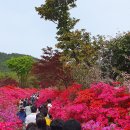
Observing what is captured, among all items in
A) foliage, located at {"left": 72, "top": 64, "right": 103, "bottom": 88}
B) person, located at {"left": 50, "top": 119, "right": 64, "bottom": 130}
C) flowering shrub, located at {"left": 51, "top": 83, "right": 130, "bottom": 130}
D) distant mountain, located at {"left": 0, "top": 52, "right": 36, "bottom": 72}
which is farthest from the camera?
distant mountain, located at {"left": 0, "top": 52, "right": 36, "bottom": 72}

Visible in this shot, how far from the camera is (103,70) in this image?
3117cm

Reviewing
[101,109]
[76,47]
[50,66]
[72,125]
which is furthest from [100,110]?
[50,66]

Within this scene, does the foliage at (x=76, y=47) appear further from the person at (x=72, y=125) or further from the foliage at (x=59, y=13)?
the person at (x=72, y=125)

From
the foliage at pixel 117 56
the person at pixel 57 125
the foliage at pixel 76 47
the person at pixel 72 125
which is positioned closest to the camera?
the person at pixel 72 125

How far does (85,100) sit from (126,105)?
66.4 inches

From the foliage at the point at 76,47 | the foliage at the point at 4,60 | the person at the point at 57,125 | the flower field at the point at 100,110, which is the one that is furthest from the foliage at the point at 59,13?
the foliage at the point at 4,60

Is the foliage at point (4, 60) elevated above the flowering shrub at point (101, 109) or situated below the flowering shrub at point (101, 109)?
above

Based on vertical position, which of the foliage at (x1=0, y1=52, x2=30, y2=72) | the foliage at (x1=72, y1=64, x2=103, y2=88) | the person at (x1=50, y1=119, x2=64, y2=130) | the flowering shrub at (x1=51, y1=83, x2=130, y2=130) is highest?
the foliage at (x1=0, y1=52, x2=30, y2=72)

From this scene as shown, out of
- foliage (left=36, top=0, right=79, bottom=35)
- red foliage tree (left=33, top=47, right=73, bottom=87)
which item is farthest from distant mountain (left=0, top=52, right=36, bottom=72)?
foliage (left=36, top=0, right=79, bottom=35)

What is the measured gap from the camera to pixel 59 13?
40.2 meters

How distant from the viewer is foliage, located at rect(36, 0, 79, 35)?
39.6m

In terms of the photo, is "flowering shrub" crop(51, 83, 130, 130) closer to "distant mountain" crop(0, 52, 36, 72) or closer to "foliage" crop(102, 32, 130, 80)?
"foliage" crop(102, 32, 130, 80)

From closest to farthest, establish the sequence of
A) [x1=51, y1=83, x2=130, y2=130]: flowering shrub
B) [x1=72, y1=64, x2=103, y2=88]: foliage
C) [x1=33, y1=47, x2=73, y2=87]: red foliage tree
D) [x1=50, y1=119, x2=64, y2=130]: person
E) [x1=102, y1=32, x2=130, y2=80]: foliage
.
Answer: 1. [x1=50, y1=119, x2=64, y2=130]: person
2. [x1=51, y1=83, x2=130, y2=130]: flowering shrub
3. [x1=72, y1=64, x2=103, y2=88]: foliage
4. [x1=102, y1=32, x2=130, y2=80]: foliage
5. [x1=33, y1=47, x2=73, y2=87]: red foliage tree

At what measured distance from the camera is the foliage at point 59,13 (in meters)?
39.6
